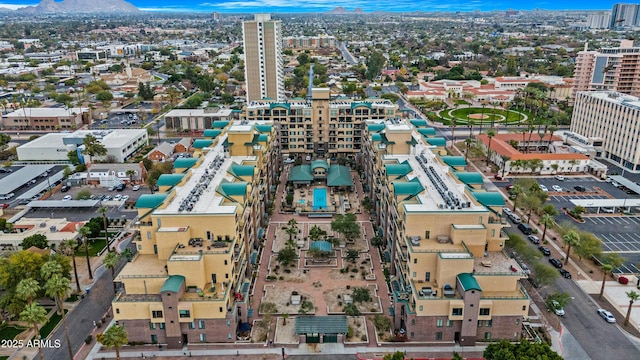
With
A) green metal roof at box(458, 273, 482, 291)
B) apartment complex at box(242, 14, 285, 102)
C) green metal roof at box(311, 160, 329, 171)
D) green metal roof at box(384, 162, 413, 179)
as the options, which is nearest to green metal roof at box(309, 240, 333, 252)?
green metal roof at box(384, 162, 413, 179)

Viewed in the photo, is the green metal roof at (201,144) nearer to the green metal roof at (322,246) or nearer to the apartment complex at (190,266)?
the apartment complex at (190,266)

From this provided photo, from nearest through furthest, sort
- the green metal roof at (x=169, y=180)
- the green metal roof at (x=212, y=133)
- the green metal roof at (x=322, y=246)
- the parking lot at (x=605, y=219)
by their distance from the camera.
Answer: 1. the green metal roof at (x=322, y=246)
2. the green metal roof at (x=169, y=180)
3. the parking lot at (x=605, y=219)
4. the green metal roof at (x=212, y=133)

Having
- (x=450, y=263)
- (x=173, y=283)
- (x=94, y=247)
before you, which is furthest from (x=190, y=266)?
(x=94, y=247)

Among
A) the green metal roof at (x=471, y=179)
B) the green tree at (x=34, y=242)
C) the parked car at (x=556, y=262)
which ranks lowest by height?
the parked car at (x=556, y=262)

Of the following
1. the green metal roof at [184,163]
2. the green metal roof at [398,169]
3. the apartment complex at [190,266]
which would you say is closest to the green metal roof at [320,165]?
the green metal roof at [184,163]

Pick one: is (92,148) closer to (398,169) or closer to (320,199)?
(320,199)

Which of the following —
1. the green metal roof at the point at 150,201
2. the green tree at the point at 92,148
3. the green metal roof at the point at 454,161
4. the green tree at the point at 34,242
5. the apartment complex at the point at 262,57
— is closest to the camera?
the green metal roof at the point at 150,201

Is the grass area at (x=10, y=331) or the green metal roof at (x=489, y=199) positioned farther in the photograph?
the green metal roof at (x=489, y=199)

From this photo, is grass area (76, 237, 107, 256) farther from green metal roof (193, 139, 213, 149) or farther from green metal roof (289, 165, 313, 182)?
green metal roof (289, 165, 313, 182)
